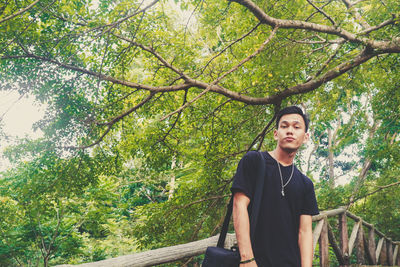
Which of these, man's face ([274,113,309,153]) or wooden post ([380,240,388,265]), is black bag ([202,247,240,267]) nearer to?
man's face ([274,113,309,153])

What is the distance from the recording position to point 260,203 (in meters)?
1.57

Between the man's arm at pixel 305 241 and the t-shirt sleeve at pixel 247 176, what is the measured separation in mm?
419

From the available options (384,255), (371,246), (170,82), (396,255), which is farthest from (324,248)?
(396,255)

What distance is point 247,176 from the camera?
161cm

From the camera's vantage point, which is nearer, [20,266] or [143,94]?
[143,94]

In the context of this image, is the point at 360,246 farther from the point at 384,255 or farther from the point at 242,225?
the point at 242,225

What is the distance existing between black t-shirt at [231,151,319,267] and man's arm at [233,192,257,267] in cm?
4

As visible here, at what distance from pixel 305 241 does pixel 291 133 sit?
2.10 ft

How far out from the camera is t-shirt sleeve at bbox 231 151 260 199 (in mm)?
1563

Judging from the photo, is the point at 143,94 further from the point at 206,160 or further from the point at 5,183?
the point at 5,183

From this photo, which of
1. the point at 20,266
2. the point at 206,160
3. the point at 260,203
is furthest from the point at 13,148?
the point at 20,266

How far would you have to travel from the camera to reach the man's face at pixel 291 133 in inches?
68.9

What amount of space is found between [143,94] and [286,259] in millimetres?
4305

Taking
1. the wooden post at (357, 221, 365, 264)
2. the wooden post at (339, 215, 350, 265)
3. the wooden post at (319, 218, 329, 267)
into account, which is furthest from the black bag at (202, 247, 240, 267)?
the wooden post at (357, 221, 365, 264)
